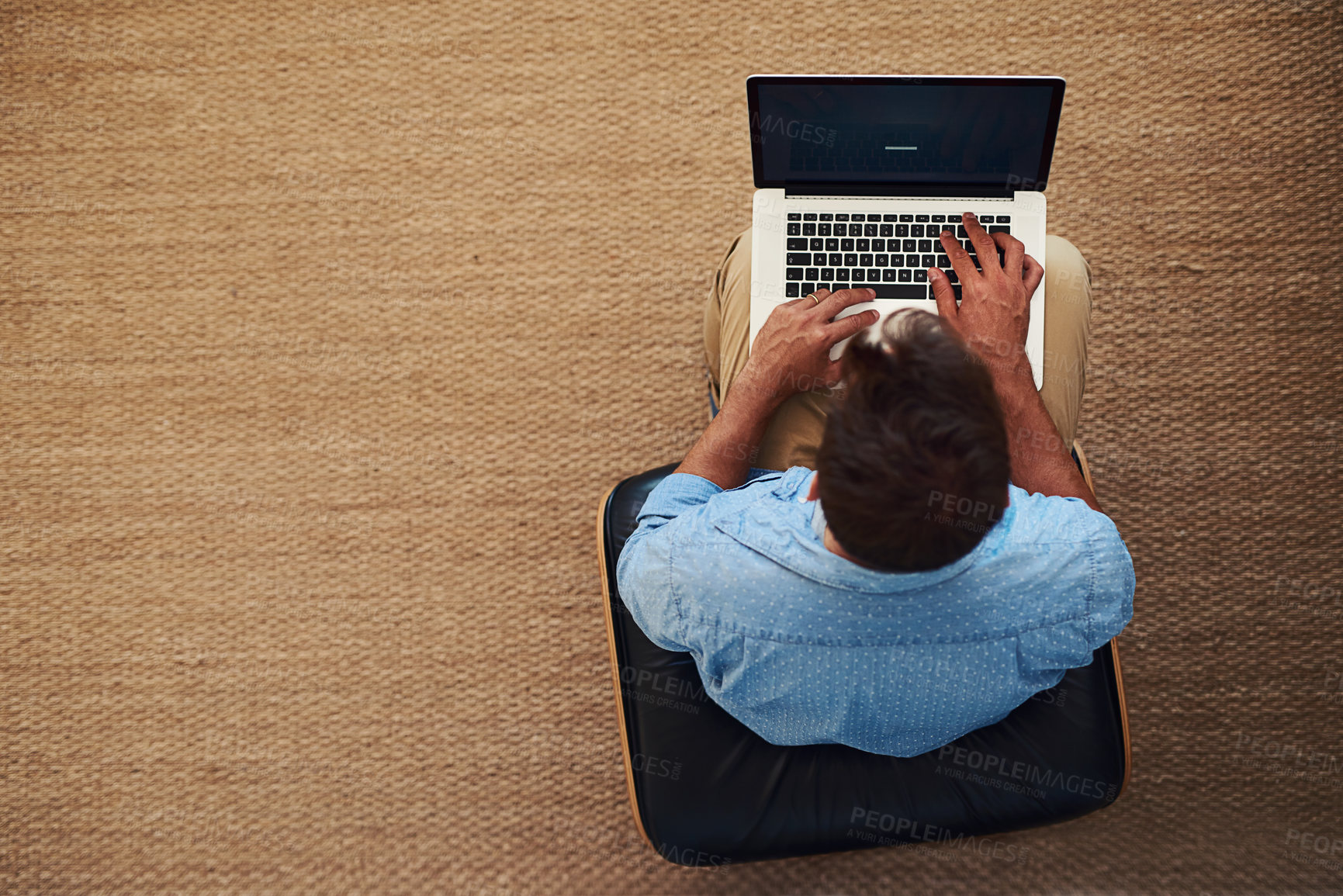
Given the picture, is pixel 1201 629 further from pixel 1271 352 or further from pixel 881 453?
pixel 881 453

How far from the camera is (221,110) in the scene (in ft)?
4.51

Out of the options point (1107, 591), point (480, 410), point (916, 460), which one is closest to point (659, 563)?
point (916, 460)

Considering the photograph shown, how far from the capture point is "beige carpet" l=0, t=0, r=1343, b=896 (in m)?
1.27

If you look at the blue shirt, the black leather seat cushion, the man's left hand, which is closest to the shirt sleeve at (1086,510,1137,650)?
the blue shirt

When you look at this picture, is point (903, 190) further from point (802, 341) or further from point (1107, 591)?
point (1107, 591)

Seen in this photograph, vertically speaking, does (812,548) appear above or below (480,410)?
above

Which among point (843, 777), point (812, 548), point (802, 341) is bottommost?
point (843, 777)

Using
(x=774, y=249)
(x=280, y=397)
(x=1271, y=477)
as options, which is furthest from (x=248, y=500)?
(x=1271, y=477)

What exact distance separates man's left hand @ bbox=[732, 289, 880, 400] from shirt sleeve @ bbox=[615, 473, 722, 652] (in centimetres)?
14

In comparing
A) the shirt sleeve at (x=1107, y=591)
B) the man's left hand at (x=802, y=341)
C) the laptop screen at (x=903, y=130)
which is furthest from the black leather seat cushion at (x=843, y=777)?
the laptop screen at (x=903, y=130)

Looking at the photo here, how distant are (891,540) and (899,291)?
0.44m

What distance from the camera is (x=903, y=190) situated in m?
0.92

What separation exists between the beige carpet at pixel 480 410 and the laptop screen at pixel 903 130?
45cm

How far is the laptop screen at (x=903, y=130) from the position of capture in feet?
2.64
